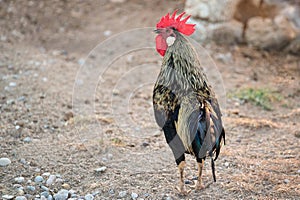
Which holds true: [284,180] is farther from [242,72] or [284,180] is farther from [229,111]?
[242,72]

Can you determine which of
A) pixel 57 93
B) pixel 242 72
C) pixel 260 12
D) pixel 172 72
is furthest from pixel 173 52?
pixel 260 12

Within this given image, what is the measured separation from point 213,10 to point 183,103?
434cm

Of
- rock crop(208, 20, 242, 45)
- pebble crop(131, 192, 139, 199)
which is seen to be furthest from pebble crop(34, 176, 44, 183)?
rock crop(208, 20, 242, 45)

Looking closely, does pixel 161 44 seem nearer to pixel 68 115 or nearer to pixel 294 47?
pixel 68 115

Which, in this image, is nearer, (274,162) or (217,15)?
(274,162)

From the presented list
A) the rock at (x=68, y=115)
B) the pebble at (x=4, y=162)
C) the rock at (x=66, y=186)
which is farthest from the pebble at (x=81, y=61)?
the rock at (x=66, y=186)

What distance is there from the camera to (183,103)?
3930mm

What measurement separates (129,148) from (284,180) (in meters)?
1.78

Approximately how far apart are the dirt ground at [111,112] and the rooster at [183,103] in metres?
0.63

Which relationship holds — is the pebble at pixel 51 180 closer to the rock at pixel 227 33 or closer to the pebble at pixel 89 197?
the pebble at pixel 89 197

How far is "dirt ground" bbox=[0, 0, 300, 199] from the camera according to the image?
4438 mm

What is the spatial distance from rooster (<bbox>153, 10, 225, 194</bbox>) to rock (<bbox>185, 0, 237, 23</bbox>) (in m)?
Result: 3.85

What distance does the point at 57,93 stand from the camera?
20.6 feet

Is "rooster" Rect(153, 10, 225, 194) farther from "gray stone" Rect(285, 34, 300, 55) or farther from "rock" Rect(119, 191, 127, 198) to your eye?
"gray stone" Rect(285, 34, 300, 55)
